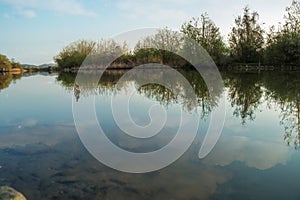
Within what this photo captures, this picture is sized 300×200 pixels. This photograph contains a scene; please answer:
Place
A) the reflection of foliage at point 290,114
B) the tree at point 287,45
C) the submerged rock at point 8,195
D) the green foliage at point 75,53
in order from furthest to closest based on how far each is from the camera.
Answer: the green foliage at point 75,53 < the tree at point 287,45 < the reflection of foliage at point 290,114 < the submerged rock at point 8,195

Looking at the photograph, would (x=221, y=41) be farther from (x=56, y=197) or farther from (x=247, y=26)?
(x=56, y=197)


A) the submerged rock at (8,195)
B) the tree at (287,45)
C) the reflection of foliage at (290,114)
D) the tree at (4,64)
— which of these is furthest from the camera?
the tree at (4,64)

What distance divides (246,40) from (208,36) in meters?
7.45

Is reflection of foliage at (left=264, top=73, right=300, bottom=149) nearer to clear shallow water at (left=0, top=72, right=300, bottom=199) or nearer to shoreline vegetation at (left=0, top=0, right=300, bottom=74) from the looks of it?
clear shallow water at (left=0, top=72, right=300, bottom=199)

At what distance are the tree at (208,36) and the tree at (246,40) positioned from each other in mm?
2294

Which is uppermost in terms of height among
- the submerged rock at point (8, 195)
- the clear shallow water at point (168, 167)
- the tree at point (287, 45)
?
the tree at point (287, 45)

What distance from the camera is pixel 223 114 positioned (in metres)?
10.9

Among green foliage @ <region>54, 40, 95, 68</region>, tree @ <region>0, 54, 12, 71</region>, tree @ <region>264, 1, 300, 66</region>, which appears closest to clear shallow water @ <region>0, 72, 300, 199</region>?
tree @ <region>264, 1, 300, 66</region>

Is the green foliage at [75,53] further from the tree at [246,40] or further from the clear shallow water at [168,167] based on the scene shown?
the clear shallow water at [168,167]

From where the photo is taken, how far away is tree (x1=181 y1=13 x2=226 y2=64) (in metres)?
53.0

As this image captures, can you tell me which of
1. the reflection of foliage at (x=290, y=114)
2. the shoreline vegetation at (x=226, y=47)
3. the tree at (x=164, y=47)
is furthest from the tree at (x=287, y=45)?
the reflection of foliage at (x=290, y=114)

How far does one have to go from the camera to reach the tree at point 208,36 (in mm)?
53000

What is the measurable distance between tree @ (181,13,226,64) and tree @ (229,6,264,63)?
2294 millimetres

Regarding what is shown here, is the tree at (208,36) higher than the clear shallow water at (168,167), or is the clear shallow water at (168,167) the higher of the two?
the tree at (208,36)
